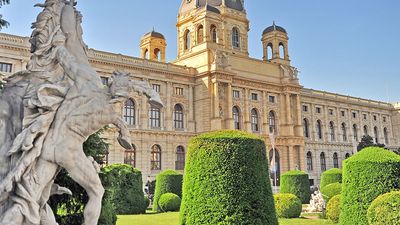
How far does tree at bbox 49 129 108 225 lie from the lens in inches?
321

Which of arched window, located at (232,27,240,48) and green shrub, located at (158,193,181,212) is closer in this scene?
green shrub, located at (158,193,181,212)

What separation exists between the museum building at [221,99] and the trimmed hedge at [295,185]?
44.2ft

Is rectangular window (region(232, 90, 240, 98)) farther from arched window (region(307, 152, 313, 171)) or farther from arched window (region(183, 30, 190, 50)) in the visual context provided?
arched window (region(307, 152, 313, 171))

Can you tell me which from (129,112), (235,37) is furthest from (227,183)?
(235,37)

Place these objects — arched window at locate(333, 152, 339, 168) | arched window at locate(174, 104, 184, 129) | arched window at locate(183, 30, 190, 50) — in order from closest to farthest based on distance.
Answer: arched window at locate(174, 104, 184, 129) < arched window at locate(183, 30, 190, 50) < arched window at locate(333, 152, 339, 168)

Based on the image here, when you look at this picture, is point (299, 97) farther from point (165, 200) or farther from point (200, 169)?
point (200, 169)

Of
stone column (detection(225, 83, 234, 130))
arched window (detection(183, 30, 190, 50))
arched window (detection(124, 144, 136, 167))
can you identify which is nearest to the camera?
arched window (detection(124, 144, 136, 167))

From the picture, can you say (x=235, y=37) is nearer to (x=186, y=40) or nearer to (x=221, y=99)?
(x=186, y=40)

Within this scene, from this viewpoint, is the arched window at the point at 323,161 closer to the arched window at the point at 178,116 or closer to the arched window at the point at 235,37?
the arched window at the point at 235,37

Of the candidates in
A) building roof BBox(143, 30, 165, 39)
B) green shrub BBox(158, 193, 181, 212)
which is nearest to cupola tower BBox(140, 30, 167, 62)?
building roof BBox(143, 30, 165, 39)

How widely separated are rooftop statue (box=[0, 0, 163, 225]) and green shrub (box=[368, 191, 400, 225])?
229 inches

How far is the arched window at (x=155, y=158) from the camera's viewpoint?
34.6 m

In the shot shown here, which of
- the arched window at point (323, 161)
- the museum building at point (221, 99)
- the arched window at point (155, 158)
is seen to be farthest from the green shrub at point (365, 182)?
the arched window at point (323, 161)

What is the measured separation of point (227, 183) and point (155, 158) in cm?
2719
